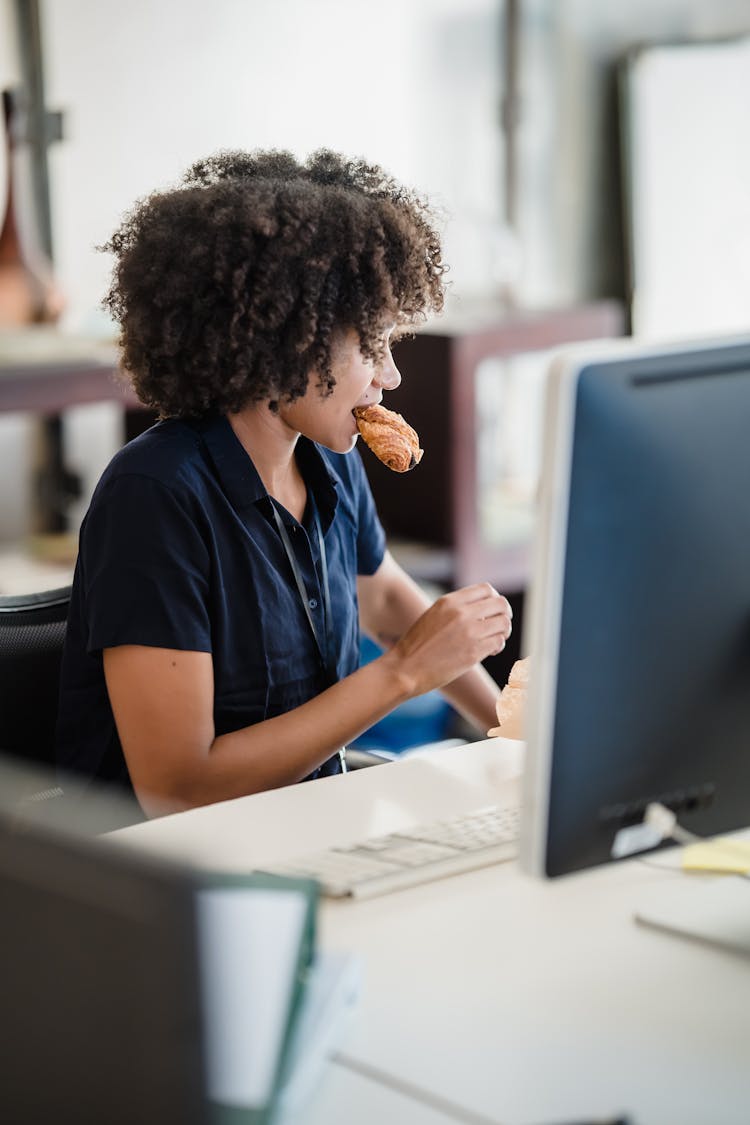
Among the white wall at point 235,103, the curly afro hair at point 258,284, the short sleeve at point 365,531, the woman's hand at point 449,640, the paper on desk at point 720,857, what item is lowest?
the paper on desk at point 720,857

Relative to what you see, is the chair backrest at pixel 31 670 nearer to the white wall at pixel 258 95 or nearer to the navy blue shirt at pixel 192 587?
the navy blue shirt at pixel 192 587

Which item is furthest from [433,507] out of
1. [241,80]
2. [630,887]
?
[630,887]

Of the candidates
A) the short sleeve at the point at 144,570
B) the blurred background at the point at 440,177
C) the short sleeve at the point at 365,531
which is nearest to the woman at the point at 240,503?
the short sleeve at the point at 144,570

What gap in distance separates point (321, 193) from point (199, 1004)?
47.1 inches

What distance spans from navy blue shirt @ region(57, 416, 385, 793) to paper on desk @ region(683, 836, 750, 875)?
55 cm

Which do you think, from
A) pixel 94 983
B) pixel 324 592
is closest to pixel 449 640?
pixel 324 592

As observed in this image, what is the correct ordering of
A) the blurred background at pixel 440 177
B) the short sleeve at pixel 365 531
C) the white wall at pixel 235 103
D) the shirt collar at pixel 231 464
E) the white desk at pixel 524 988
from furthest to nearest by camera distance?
the white wall at pixel 235 103, the blurred background at pixel 440 177, the short sleeve at pixel 365 531, the shirt collar at pixel 231 464, the white desk at pixel 524 988

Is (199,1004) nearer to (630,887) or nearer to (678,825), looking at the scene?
(678,825)

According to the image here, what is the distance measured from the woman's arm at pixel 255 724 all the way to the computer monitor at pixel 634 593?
0.58 meters

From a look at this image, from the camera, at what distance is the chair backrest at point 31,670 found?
172 cm

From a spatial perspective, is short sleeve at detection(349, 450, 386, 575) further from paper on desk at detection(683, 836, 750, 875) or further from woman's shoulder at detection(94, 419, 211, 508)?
paper on desk at detection(683, 836, 750, 875)

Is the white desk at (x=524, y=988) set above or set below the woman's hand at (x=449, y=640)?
below

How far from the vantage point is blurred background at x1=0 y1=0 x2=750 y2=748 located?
321 centimetres

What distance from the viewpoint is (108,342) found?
3.13 m
